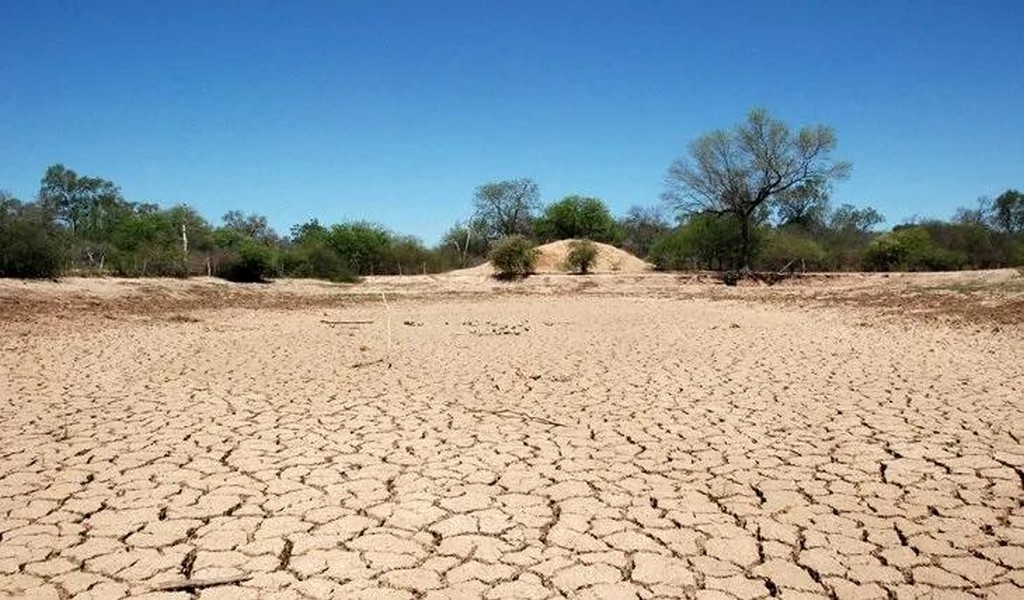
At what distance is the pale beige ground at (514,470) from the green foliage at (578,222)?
46.0 meters

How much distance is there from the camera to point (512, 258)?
35.8 m

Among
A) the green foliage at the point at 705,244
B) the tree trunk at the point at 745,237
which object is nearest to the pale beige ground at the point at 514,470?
the tree trunk at the point at 745,237

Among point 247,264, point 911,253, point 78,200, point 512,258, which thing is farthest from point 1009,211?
point 78,200

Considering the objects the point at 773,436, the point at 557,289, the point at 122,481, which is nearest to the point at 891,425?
the point at 773,436

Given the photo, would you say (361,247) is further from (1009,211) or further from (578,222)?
(1009,211)

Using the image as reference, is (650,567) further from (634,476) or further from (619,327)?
(619,327)

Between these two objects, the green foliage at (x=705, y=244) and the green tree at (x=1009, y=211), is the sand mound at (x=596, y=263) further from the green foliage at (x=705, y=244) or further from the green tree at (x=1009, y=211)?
the green tree at (x=1009, y=211)

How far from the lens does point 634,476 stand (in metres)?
4.46

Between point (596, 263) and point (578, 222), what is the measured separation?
17.5 m

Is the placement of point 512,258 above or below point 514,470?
above

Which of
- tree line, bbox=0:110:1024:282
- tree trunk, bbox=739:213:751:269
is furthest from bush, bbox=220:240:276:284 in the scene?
tree trunk, bbox=739:213:751:269

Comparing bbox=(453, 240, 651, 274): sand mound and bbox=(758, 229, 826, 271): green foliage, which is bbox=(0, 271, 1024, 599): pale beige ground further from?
bbox=(453, 240, 651, 274): sand mound

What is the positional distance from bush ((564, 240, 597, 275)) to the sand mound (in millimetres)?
694

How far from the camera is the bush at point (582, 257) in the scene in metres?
37.6
